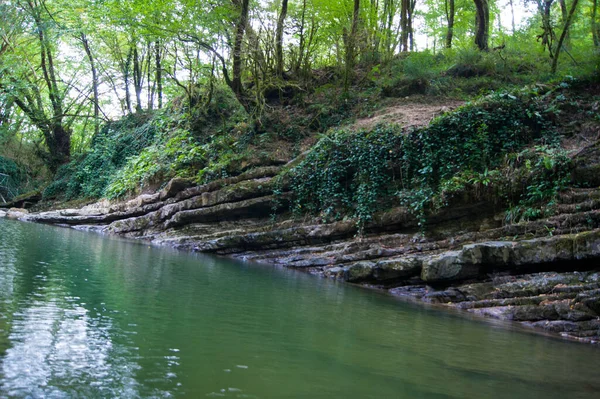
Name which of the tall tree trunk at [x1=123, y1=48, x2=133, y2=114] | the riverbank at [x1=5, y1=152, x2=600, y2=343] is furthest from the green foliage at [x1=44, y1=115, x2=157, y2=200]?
the riverbank at [x1=5, y1=152, x2=600, y2=343]

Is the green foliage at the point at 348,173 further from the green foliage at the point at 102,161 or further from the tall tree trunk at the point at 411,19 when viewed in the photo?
the green foliage at the point at 102,161

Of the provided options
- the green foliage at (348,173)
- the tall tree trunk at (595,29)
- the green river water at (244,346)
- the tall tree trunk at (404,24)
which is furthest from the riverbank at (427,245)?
the tall tree trunk at (404,24)

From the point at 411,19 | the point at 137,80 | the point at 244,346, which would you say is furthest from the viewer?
the point at 137,80

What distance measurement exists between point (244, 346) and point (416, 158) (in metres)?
11.9

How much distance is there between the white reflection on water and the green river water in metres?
0.02

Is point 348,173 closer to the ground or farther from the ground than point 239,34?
closer to the ground

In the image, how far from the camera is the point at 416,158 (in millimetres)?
15680

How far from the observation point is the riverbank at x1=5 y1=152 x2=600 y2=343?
929 centimetres

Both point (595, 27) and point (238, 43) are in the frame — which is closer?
point (595, 27)

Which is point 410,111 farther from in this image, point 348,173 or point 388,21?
point 388,21

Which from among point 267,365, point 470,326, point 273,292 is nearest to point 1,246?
point 273,292

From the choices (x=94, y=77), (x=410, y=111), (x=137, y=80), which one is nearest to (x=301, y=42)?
(x=410, y=111)

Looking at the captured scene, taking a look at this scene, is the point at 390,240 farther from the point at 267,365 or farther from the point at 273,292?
the point at 267,365

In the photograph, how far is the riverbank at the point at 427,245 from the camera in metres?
9.29
